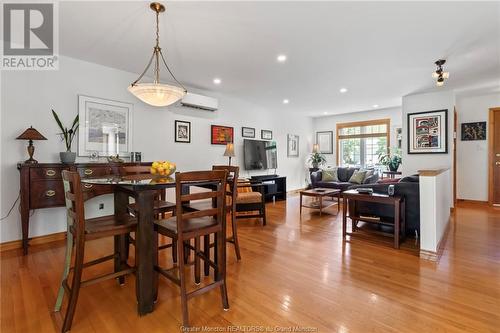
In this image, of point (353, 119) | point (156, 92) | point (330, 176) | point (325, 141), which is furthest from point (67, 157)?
point (353, 119)

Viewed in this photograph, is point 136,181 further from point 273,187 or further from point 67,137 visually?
point 273,187

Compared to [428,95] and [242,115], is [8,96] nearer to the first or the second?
[242,115]

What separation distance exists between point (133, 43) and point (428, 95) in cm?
558

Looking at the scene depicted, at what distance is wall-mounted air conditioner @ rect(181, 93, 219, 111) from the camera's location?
4.53m

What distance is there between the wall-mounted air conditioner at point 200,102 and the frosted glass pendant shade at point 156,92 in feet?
6.70

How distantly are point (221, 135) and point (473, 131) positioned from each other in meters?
5.64

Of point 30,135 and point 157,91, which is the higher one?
point 157,91

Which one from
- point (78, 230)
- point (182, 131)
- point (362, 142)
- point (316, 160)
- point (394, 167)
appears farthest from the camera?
point (316, 160)

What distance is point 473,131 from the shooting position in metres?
5.61

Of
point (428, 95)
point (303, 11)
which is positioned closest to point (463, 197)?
point (428, 95)

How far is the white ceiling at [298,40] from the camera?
2332 millimetres

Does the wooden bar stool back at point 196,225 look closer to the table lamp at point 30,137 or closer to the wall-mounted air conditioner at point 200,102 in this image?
the table lamp at point 30,137

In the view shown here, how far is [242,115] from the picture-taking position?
19.6 ft

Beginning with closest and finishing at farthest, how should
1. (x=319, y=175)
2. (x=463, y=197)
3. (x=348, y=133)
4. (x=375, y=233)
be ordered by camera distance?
(x=375, y=233) → (x=463, y=197) → (x=319, y=175) → (x=348, y=133)
